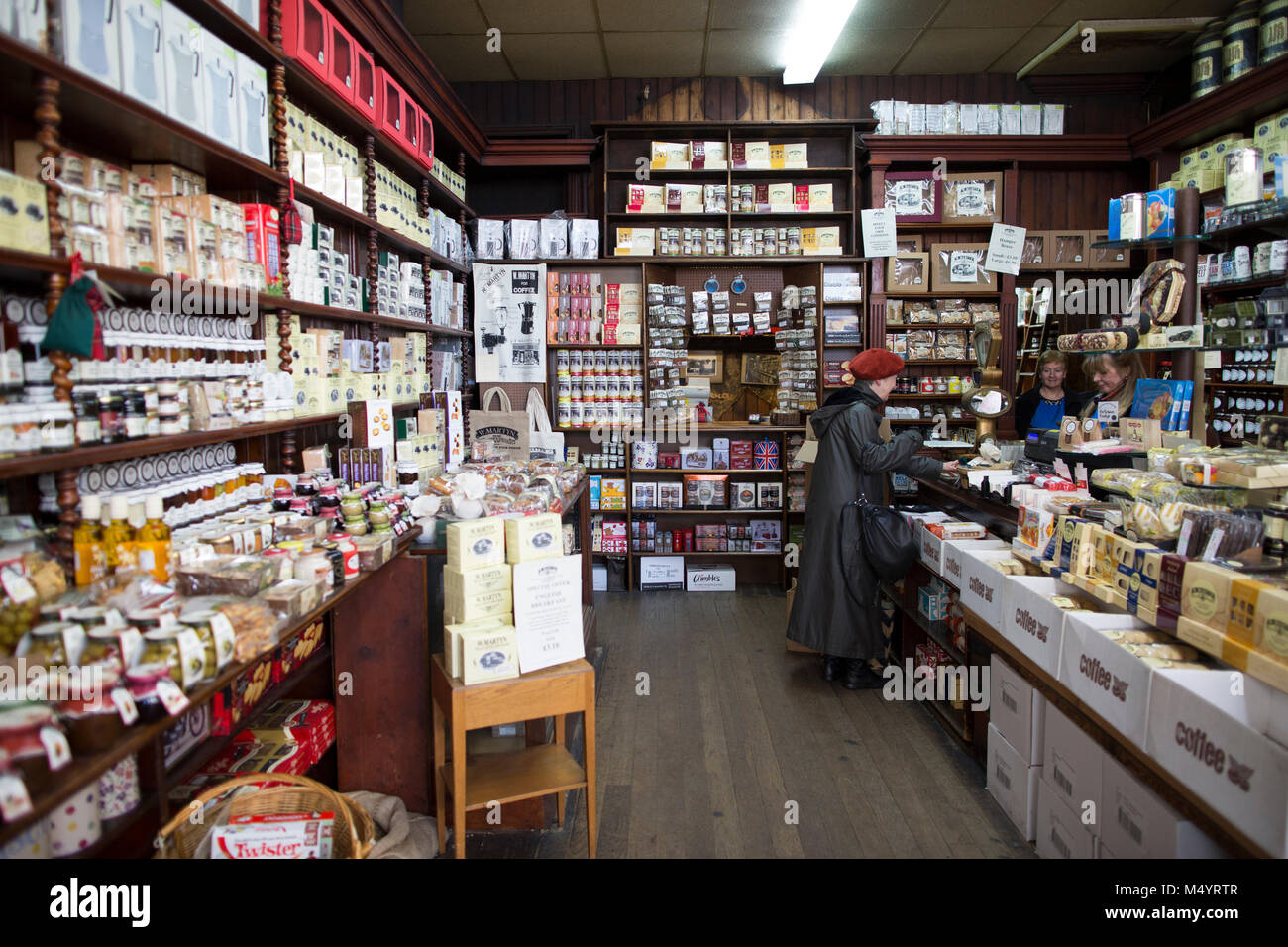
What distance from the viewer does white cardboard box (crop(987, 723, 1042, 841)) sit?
112 inches

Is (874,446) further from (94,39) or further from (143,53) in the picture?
(94,39)

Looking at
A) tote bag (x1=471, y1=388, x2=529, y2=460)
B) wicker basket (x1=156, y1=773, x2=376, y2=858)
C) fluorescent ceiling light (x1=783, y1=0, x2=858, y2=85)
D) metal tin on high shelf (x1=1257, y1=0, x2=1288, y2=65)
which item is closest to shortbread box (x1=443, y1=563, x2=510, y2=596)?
wicker basket (x1=156, y1=773, x2=376, y2=858)

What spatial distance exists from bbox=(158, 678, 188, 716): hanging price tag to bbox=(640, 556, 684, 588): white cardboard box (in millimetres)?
5161

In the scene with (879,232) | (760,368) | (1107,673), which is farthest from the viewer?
(760,368)

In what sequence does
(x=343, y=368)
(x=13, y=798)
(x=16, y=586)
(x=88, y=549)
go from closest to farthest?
(x=13, y=798) → (x=16, y=586) → (x=88, y=549) → (x=343, y=368)

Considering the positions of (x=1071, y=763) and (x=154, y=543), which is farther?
(x=1071, y=763)

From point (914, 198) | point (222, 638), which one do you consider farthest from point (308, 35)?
point (914, 198)

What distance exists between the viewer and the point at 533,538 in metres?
2.73

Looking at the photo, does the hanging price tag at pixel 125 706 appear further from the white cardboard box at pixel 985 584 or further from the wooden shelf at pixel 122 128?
the white cardboard box at pixel 985 584

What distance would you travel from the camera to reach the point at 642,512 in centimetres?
670

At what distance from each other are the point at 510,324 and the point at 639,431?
1301mm

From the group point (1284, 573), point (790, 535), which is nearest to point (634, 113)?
point (790, 535)

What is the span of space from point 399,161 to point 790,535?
3.96 meters

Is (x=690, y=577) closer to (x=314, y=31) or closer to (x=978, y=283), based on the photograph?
(x=978, y=283)
